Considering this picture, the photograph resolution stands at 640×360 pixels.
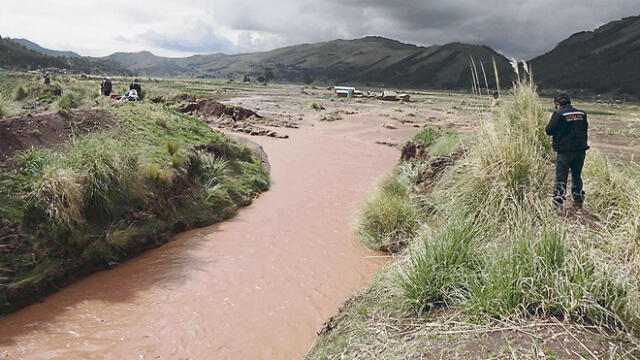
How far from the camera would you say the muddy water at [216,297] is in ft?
16.3

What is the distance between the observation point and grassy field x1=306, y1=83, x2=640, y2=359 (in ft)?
9.41

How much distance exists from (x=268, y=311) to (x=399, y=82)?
166m

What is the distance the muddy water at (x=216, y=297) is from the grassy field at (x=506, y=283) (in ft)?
4.47

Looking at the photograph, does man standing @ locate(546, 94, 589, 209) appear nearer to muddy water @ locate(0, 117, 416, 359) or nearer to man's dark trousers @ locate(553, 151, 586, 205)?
man's dark trousers @ locate(553, 151, 586, 205)

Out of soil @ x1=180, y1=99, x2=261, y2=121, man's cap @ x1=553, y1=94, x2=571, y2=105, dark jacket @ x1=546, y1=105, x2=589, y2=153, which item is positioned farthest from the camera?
soil @ x1=180, y1=99, x2=261, y2=121

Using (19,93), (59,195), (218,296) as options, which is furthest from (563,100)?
(19,93)

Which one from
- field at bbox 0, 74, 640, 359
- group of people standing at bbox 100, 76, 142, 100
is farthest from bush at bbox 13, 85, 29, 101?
field at bbox 0, 74, 640, 359

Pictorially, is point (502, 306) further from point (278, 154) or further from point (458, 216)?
point (278, 154)

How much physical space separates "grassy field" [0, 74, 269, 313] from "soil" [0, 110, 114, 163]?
1.4 inches

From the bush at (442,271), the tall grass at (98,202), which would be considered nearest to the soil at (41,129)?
the tall grass at (98,202)

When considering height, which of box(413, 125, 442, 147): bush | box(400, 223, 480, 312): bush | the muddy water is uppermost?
box(413, 125, 442, 147): bush

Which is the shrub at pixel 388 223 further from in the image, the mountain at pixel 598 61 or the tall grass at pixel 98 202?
the mountain at pixel 598 61

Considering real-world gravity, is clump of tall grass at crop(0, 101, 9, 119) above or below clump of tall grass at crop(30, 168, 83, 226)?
above

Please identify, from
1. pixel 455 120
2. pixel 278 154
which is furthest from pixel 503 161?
pixel 455 120
